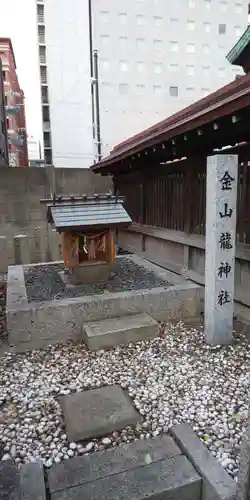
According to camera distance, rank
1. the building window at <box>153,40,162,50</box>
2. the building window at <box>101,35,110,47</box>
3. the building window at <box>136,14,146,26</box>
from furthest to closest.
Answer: the building window at <box>153,40,162,50</box>, the building window at <box>136,14,146,26</box>, the building window at <box>101,35,110,47</box>

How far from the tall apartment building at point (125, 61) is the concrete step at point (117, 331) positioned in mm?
22207

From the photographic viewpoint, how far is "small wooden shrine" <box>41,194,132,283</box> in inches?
189

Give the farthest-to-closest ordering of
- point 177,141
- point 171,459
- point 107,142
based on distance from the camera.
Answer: point 107,142 < point 177,141 < point 171,459

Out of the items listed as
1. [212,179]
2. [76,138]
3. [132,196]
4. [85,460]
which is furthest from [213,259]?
[76,138]

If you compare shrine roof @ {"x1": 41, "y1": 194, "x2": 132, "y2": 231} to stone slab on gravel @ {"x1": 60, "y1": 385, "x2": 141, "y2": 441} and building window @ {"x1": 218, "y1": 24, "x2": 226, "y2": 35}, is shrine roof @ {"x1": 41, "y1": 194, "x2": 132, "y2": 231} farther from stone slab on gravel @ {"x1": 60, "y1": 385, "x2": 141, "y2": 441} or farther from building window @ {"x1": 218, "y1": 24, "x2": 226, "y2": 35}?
building window @ {"x1": 218, "y1": 24, "x2": 226, "y2": 35}

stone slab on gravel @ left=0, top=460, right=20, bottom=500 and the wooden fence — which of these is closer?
stone slab on gravel @ left=0, top=460, right=20, bottom=500

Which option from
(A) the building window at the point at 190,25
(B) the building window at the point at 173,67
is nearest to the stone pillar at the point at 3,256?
(B) the building window at the point at 173,67

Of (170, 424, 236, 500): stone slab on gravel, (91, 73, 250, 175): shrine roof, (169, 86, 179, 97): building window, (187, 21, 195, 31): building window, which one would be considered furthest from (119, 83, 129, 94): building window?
(170, 424, 236, 500): stone slab on gravel

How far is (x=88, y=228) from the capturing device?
4.82 m

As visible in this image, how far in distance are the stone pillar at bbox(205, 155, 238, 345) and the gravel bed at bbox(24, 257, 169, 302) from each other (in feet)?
4.28

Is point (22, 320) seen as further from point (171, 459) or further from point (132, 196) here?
point (132, 196)

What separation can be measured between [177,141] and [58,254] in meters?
5.36

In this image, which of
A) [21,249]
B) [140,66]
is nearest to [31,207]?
[21,249]

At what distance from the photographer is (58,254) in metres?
9.16
